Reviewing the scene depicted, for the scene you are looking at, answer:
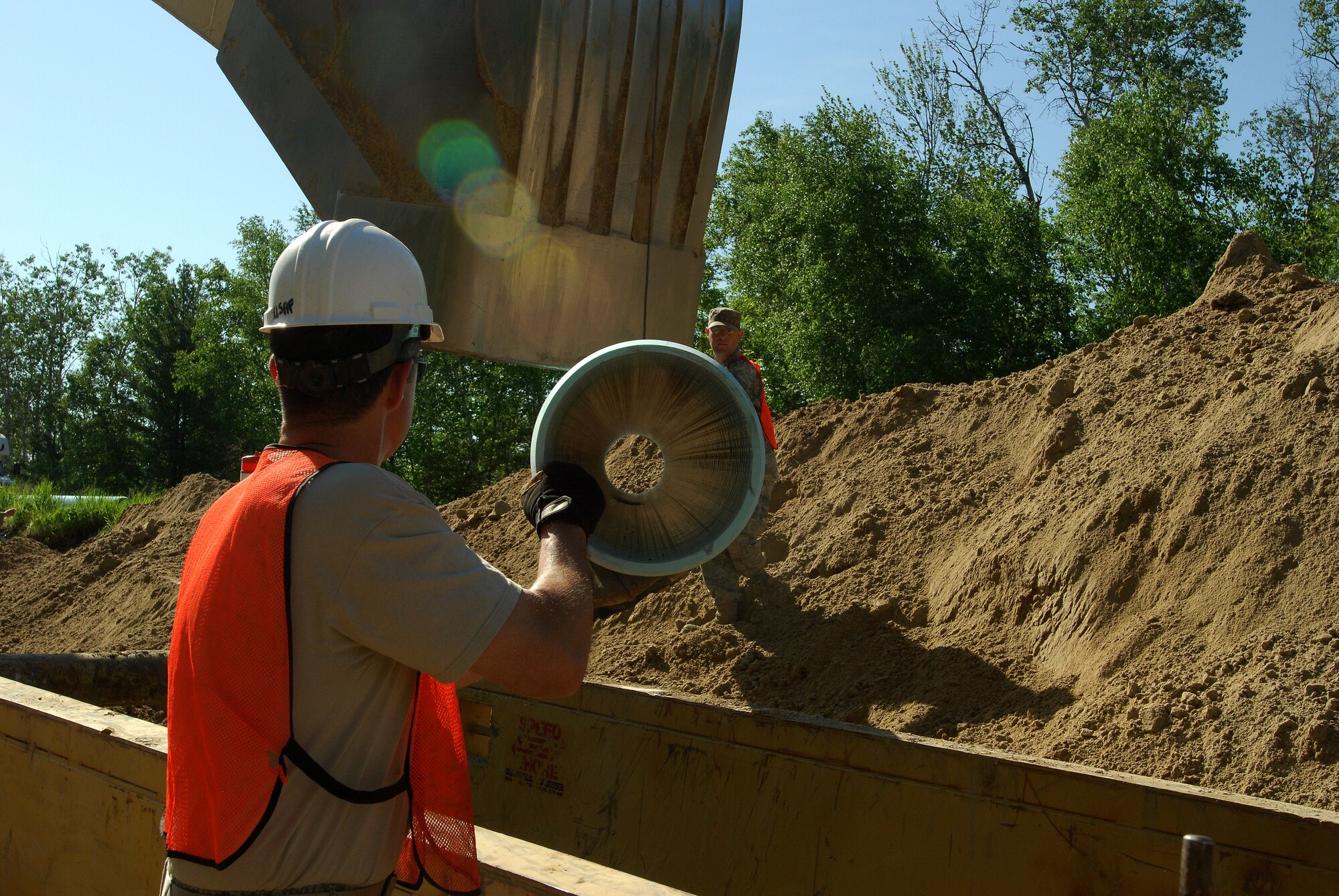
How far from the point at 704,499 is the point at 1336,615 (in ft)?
11.0

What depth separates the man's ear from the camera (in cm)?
181

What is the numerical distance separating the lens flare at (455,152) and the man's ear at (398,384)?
292 centimetres

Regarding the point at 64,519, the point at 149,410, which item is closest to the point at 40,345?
the point at 149,410

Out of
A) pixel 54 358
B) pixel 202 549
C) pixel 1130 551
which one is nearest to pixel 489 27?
pixel 202 549

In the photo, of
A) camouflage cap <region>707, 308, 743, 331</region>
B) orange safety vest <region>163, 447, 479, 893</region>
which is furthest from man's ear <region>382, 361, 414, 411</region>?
camouflage cap <region>707, 308, 743, 331</region>

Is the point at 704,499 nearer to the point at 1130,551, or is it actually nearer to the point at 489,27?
the point at 489,27

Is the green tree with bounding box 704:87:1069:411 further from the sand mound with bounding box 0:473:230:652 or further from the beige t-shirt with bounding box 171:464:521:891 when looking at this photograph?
the beige t-shirt with bounding box 171:464:521:891

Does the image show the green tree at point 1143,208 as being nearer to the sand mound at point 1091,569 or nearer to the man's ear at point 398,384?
the sand mound at point 1091,569

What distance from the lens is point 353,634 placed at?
5.21 feet

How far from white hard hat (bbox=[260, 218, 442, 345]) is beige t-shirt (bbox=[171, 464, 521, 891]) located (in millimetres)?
280

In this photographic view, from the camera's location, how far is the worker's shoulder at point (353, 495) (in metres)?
1.59

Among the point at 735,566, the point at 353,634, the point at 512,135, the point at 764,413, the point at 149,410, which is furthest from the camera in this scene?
the point at 149,410

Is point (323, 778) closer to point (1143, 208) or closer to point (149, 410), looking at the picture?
point (1143, 208)

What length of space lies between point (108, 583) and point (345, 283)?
13322 mm
